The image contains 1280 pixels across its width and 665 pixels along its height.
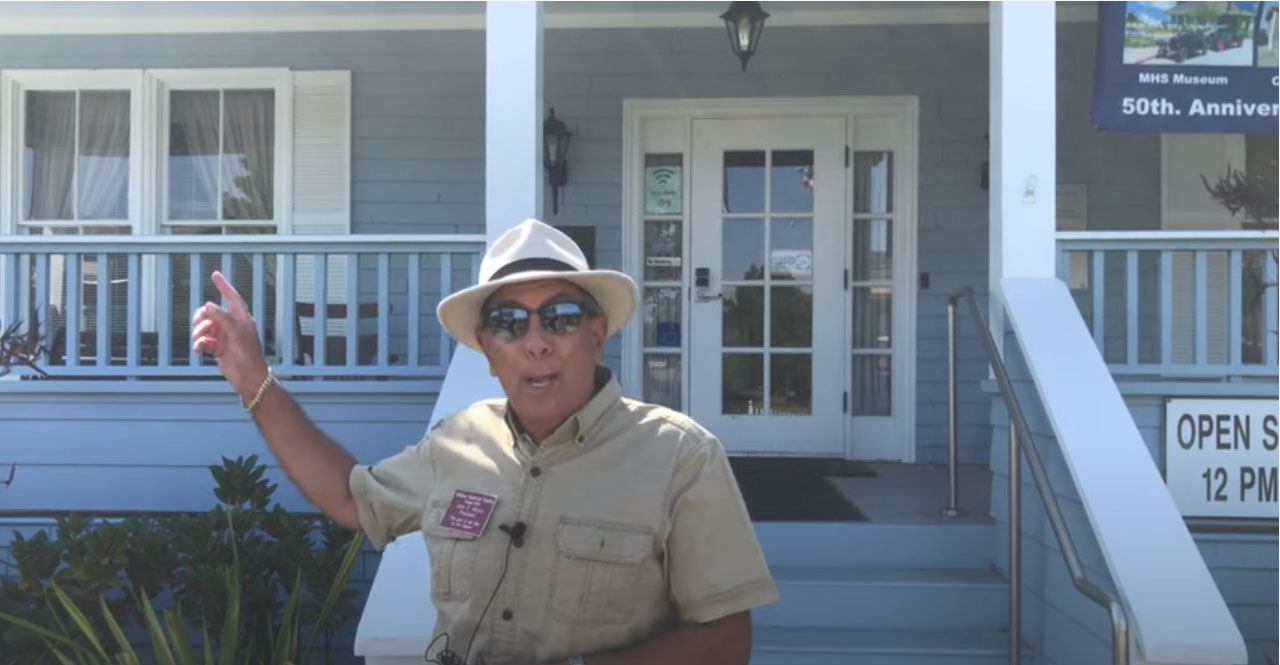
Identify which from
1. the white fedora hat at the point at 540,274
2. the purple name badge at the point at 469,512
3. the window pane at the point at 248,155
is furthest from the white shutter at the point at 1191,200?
the purple name badge at the point at 469,512

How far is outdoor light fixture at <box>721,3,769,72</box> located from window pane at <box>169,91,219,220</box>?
3.16 meters

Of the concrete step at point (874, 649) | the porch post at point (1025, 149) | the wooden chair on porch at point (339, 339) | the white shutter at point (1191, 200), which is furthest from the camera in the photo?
the white shutter at point (1191, 200)

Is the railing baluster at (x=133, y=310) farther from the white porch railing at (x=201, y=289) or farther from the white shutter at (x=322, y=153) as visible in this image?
the white shutter at (x=322, y=153)

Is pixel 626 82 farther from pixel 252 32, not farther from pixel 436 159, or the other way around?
pixel 252 32

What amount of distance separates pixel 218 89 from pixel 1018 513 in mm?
5203

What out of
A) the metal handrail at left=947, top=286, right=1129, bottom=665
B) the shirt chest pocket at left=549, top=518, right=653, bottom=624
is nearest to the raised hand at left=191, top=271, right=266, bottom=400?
the shirt chest pocket at left=549, top=518, right=653, bottom=624

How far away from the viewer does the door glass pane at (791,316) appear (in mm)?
6652

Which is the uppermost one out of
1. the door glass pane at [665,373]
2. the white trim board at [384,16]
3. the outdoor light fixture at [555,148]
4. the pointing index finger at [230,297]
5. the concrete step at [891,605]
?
the white trim board at [384,16]

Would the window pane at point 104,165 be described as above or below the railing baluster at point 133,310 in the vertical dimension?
above

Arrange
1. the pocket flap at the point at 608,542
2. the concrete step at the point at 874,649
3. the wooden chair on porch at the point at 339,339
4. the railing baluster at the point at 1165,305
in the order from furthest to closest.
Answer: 1. the wooden chair on porch at the point at 339,339
2. the railing baluster at the point at 1165,305
3. the concrete step at the point at 874,649
4. the pocket flap at the point at 608,542

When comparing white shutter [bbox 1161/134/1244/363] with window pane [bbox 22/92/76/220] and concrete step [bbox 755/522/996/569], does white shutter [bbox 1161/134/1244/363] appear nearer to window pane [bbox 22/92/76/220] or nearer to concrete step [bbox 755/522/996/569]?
concrete step [bbox 755/522/996/569]

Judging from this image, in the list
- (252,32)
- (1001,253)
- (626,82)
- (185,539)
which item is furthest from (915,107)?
(185,539)

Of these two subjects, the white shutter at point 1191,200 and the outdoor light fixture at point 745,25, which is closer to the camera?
the outdoor light fixture at point 745,25

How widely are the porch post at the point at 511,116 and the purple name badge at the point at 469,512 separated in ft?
8.92
